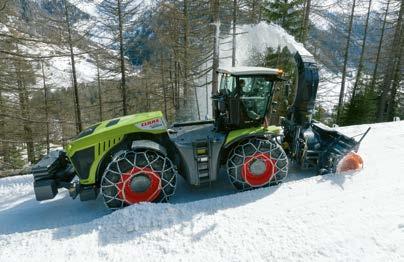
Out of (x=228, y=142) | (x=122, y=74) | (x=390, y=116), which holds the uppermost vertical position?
(x=122, y=74)

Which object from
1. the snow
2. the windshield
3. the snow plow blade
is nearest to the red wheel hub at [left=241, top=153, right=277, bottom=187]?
the windshield

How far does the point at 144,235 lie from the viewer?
423 centimetres

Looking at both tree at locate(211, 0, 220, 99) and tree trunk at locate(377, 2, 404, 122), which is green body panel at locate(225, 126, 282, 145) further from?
tree trunk at locate(377, 2, 404, 122)

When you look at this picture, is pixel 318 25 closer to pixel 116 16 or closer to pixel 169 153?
pixel 116 16

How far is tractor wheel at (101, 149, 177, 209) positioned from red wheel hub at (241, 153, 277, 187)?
1344 millimetres

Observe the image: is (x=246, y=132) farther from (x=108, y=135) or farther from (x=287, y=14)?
(x=287, y=14)

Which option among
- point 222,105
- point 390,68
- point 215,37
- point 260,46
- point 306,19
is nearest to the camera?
point 222,105

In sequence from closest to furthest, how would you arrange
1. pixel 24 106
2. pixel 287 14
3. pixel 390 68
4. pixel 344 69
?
pixel 287 14
pixel 24 106
pixel 390 68
pixel 344 69

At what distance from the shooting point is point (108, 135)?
198 inches

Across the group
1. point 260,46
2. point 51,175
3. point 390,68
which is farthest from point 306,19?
point 51,175

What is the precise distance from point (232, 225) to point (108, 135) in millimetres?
2547

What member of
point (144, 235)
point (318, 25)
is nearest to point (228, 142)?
point (144, 235)

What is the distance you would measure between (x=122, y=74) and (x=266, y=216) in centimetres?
1360

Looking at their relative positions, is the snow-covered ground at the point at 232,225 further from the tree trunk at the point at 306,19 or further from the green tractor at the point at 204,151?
the tree trunk at the point at 306,19
